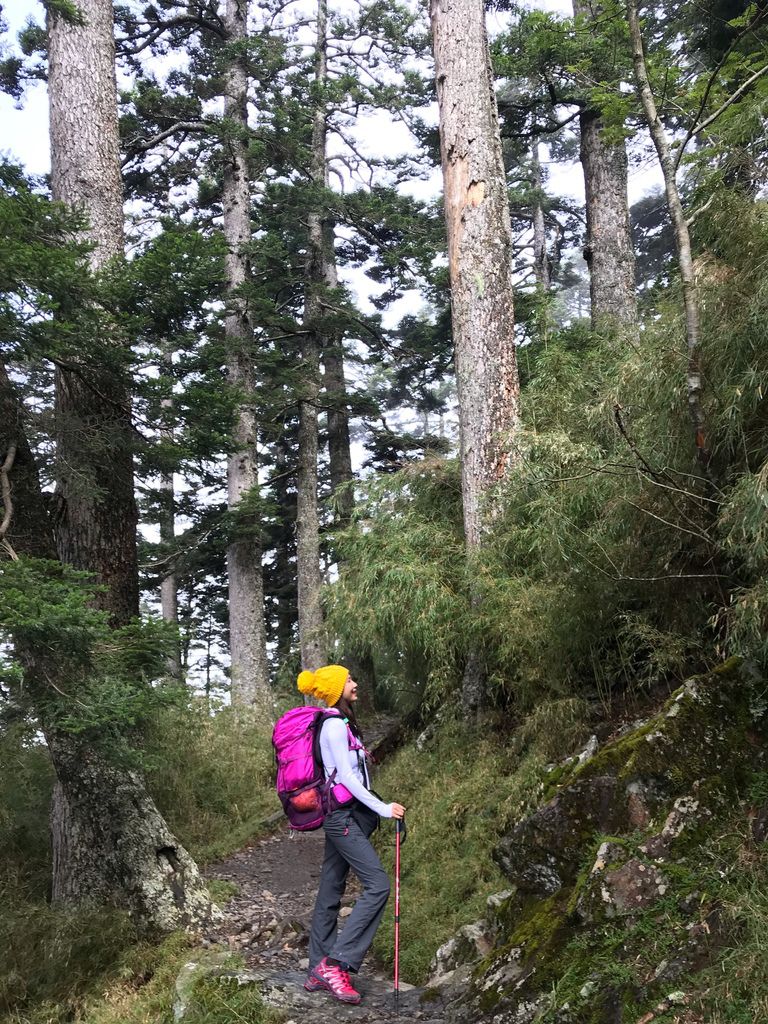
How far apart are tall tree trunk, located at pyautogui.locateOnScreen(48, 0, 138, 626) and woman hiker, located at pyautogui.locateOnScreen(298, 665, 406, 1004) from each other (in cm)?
223

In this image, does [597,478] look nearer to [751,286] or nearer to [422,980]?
[751,286]

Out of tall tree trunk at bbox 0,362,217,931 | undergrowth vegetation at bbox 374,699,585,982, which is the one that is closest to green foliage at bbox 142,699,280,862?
tall tree trunk at bbox 0,362,217,931

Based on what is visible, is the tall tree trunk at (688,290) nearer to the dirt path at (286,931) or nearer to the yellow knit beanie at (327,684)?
the yellow knit beanie at (327,684)

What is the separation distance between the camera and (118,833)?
6051 mm

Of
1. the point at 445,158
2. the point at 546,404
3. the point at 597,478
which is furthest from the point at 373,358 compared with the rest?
the point at 597,478

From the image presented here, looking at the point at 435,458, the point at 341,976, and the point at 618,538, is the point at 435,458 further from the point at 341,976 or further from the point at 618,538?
the point at 341,976

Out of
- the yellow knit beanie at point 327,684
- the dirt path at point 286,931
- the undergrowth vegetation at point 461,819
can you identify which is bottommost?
the dirt path at point 286,931

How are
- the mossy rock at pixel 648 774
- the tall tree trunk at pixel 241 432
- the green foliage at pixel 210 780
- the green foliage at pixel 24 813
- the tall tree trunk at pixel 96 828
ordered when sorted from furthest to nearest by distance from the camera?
the tall tree trunk at pixel 241 432 → the green foliage at pixel 210 780 → the green foliage at pixel 24 813 → the tall tree trunk at pixel 96 828 → the mossy rock at pixel 648 774

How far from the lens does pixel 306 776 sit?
4.42 m

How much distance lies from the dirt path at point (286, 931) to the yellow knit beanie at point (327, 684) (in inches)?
43.5

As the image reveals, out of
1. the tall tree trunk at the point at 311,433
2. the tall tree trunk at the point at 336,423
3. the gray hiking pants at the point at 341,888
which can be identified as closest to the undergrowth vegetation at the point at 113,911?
the gray hiking pants at the point at 341,888

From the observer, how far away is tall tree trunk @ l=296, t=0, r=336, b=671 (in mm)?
15281

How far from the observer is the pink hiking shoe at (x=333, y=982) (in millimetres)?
4262

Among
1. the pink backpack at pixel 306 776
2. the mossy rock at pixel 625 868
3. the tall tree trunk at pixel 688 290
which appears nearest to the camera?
the mossy rock at pixel 625 868
